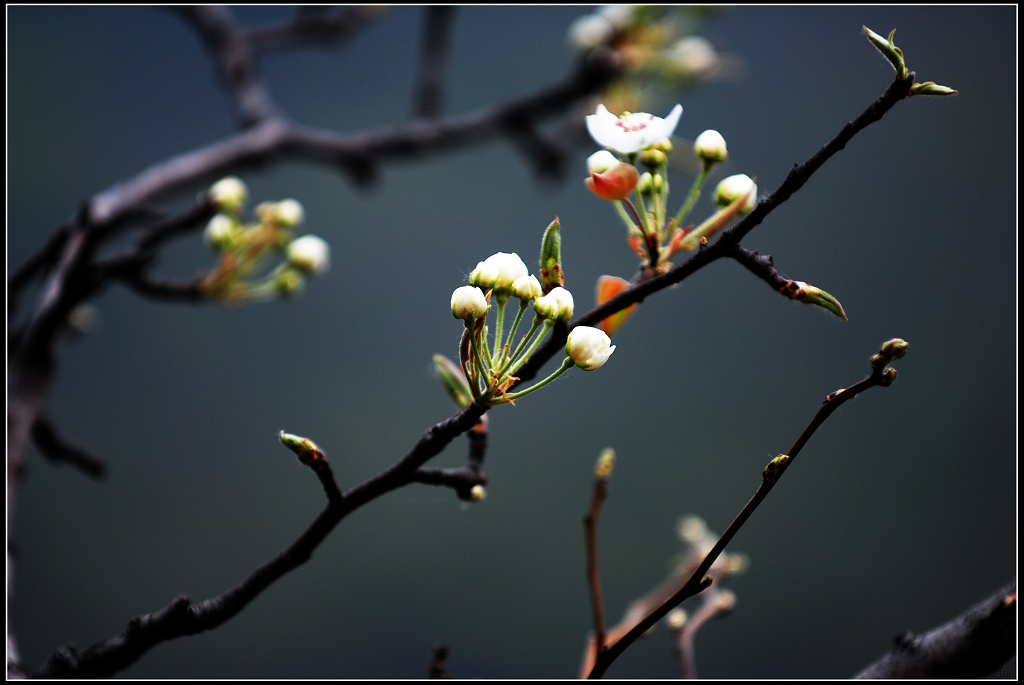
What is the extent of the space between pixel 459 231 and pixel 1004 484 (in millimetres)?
1788

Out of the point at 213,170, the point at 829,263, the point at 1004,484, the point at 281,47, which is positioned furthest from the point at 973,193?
the point at 213,170

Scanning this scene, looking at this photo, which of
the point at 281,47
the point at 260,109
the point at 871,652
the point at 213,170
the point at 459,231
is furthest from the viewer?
the point at 459,231

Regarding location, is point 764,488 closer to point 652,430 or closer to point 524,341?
point 524,341

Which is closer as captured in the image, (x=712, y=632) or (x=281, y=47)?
(x=281, y=47)

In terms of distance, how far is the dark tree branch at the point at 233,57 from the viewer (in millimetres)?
1171

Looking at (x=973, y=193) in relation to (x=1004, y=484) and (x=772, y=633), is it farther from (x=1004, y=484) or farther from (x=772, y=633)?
(x=772, y=633)

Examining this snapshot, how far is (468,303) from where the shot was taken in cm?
36

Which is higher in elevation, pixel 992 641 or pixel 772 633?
pixel 992 641

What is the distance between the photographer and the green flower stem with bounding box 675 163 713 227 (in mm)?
436

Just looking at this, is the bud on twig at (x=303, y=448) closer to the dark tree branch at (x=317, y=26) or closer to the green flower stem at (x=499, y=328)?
the green flower stem at (x=499, y=328)

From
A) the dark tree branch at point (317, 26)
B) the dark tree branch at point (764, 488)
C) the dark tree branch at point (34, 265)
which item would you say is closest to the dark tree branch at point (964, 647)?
the dark tree branch at point (764, 488)

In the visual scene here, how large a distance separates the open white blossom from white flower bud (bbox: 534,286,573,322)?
84 millimetres

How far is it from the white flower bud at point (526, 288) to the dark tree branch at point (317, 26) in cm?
118

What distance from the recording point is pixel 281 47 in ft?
4.55
